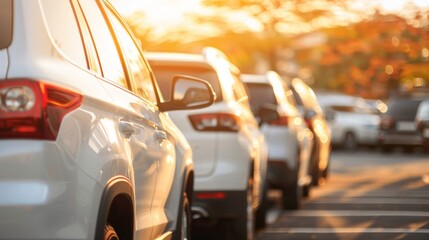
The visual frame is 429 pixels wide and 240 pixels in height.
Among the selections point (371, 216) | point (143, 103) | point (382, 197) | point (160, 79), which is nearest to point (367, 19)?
point (382, 197)

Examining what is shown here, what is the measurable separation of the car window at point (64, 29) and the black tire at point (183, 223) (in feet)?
7.07

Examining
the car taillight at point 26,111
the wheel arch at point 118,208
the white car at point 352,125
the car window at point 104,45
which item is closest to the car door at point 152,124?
the car window at point 104,45

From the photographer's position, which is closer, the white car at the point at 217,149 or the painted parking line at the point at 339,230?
the white car at the point at 217,149

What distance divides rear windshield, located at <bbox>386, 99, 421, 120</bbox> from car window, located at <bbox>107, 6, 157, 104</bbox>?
25675mm

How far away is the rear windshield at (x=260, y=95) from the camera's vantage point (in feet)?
45.5

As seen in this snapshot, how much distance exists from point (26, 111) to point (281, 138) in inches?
387

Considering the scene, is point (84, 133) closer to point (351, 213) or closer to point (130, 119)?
point (130, 119)

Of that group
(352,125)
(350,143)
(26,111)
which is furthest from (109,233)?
(352,125)

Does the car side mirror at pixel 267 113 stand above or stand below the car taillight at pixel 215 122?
below

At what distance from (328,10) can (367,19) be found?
625cm

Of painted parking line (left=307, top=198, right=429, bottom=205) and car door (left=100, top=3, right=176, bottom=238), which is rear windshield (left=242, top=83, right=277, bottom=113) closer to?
painted parking line (left=307, top=198, right=429, bottom=205)

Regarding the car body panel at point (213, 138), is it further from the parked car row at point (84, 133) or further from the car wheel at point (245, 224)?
the parked car row at point (84, 133)

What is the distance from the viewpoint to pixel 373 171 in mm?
24094

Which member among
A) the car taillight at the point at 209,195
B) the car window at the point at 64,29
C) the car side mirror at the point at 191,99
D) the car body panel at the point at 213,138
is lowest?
the car taillight at the point at 209,195
